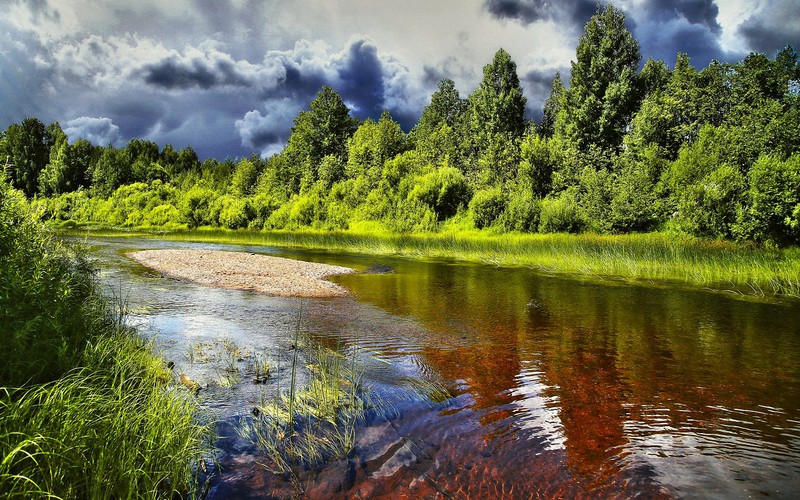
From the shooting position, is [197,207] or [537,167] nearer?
[537,167]

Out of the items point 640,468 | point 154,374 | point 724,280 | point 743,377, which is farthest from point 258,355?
point 724,280

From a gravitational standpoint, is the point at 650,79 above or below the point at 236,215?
above

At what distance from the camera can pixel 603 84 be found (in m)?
49.1

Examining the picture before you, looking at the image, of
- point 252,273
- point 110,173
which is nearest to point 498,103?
point 252,273

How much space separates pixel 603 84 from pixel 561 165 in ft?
46.1

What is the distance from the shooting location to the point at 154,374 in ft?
19.3

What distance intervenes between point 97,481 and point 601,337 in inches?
394

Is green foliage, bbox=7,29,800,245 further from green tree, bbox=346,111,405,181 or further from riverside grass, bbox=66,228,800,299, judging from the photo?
riverside grass, bbox=66,228,800,299

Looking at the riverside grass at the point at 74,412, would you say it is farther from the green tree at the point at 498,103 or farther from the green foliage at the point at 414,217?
the green tree at the point at 498,103

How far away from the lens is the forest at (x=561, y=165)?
22.1 m

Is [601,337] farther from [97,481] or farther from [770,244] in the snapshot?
[770,244]

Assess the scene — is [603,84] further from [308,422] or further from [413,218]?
[308,422]

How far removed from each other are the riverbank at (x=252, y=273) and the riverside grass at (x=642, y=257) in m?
10.5

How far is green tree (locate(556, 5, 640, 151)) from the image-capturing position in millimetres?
47031
